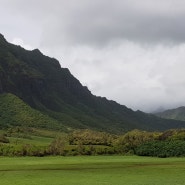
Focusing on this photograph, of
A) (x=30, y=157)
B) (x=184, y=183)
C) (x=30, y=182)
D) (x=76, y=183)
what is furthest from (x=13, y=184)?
(x=30, y=157)

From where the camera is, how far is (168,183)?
8681 cm

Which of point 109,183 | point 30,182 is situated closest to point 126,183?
point 109,183

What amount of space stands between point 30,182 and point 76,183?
→ 10258mm

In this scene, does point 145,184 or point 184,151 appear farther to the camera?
point 184,151

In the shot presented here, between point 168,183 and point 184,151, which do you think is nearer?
point 168,183

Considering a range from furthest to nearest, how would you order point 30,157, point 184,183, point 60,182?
point 30,157 < point 60,182 < point 184,183

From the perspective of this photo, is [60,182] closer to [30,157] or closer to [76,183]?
[76,183]

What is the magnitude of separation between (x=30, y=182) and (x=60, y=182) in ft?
22.0

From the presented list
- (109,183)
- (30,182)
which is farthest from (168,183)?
(30,182)

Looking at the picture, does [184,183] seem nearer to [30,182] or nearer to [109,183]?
[109,183]

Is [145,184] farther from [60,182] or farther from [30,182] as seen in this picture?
[30,182]

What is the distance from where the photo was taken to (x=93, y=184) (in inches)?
3398

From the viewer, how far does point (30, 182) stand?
9212cm

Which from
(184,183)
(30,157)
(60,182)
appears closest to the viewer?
(184,183)
